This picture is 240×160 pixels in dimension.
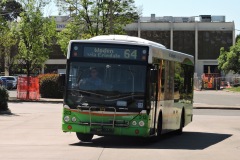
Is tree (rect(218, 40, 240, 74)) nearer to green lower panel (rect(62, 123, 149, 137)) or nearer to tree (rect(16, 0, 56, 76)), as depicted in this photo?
tree (rect(16, 0, 56, 76))

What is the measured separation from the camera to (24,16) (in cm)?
5722

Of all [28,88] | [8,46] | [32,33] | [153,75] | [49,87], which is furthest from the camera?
[8,46]

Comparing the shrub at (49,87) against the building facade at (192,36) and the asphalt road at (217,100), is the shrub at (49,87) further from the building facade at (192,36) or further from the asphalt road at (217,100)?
the building facade at (192,36)

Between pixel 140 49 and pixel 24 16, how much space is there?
4244 cm

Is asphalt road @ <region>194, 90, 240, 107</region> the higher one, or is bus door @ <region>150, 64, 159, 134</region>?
bus door @ <region>150, 64, 159, 134</region>

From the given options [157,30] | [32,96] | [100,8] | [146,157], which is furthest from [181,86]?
[157,30]

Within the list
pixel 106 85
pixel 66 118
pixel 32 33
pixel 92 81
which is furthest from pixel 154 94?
pixel 32 33

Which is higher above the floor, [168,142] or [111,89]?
[111,89]

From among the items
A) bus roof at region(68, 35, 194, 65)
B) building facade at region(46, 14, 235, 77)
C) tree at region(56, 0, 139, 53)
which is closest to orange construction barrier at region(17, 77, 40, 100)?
tree at region(56, 0, 139, 53)

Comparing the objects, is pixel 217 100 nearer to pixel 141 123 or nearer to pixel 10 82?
pixel 10 82

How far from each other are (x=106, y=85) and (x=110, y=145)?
1625mm

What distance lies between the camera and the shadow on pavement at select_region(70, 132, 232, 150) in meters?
16.1

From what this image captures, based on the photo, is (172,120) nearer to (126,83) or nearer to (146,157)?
(126,83)

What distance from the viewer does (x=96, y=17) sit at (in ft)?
171
